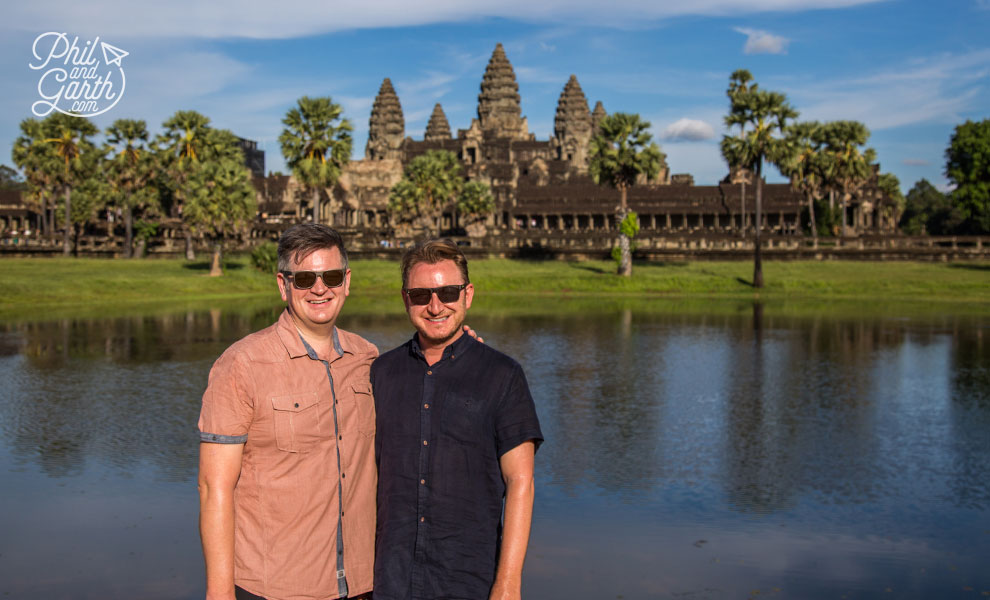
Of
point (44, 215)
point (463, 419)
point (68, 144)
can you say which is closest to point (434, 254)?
point (463, 419)

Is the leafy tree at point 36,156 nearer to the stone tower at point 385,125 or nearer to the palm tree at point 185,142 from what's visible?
the palm tree at point 185,142

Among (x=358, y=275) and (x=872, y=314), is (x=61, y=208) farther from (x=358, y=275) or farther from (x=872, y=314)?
(x=872, y=314)

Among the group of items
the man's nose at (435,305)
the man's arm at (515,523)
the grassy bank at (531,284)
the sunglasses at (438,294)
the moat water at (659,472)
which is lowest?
the moat water at (659,472)

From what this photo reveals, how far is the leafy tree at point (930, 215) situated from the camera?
86875mm

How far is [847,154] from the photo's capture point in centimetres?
6538

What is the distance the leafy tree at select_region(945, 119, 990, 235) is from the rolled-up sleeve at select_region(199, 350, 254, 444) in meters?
70.1

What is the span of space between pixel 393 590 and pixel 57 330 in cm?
2688

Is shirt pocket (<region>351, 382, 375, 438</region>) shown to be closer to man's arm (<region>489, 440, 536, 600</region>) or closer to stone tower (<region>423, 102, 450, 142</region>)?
man's arm (<region>489, 440, 536, 600</region>)

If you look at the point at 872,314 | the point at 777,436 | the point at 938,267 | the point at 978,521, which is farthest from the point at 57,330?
the point at 938,267

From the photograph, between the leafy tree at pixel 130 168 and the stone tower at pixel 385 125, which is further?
the stone tower at pixel 385 125

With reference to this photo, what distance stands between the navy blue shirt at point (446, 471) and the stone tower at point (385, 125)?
112 metres

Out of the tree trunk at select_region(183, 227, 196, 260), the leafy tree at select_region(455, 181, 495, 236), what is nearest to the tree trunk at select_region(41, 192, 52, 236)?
the tree trunk at select_region(183, 227, 196, 260)

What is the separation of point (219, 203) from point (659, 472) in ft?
137

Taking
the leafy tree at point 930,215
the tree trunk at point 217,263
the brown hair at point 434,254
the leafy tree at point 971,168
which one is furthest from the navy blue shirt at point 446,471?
the leafy tree at point 930,215
